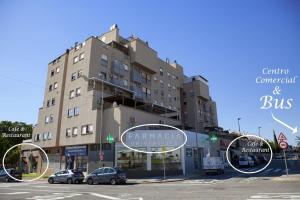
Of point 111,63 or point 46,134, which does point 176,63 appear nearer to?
point 111,63

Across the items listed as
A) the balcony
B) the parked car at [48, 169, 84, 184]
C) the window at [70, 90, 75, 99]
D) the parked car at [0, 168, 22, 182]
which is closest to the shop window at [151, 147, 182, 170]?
the parked car at [48, 169, 84, 184]

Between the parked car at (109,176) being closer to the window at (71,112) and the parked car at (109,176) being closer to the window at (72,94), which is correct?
the window at (71,112)

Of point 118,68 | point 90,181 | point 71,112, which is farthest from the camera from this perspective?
point 118,68

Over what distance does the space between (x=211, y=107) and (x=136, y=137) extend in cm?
3812

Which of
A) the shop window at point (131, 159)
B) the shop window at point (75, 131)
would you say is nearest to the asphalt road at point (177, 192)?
the shop window at point (131, 159)

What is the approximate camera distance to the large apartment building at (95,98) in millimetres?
A: 36688

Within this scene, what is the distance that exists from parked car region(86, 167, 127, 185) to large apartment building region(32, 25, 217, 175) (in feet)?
26.6

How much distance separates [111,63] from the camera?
4347cm

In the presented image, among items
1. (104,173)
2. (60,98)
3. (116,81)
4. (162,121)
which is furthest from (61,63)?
(104,173)

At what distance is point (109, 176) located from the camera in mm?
25094

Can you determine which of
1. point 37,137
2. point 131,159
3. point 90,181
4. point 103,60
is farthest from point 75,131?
point 90,181

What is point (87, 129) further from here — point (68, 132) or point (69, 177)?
point (69, 177)

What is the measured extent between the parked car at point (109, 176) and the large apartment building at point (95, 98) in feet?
26.6

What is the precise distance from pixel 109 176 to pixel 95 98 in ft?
51.3
